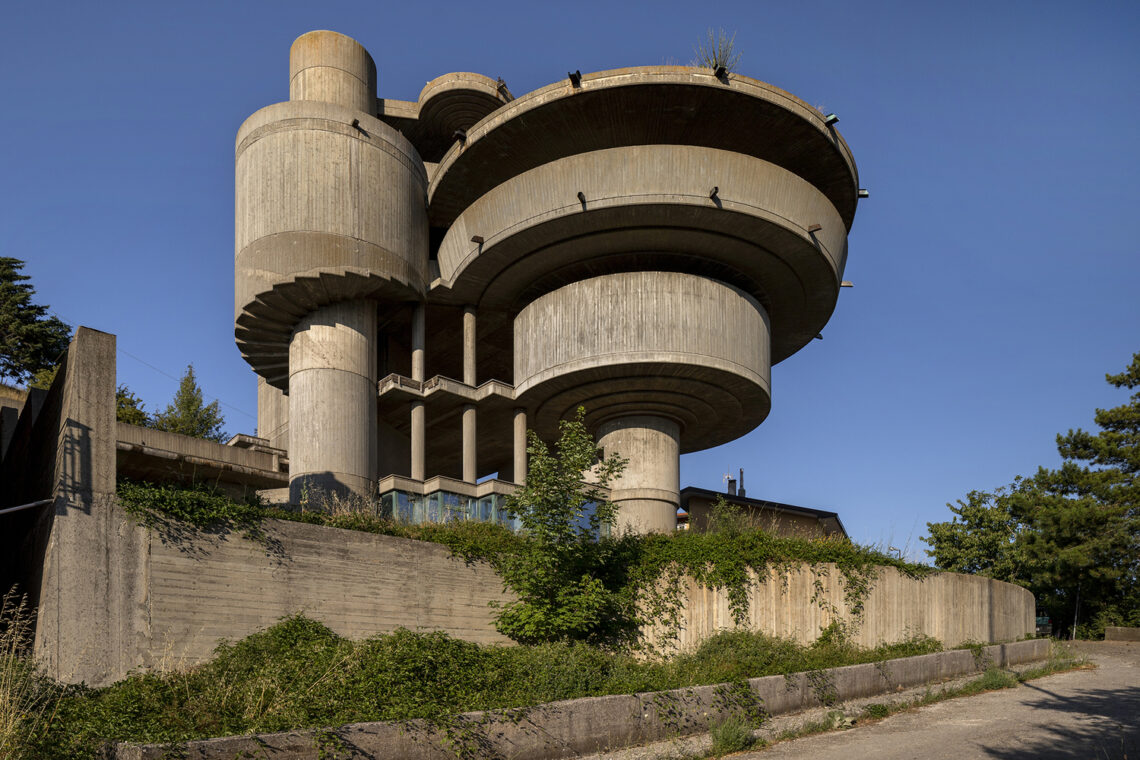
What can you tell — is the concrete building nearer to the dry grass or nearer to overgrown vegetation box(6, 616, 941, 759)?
overgrown vegetation box(6, 616, 941, 759)

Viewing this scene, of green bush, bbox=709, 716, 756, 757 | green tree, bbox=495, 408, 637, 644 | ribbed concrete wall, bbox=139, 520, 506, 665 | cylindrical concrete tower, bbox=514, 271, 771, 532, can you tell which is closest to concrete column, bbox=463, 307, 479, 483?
cylindrical concrete tower, bbox=514, 271, 771, 532

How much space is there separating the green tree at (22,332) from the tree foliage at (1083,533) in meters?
40.4

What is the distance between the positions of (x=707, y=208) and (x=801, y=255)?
4107 millimetres

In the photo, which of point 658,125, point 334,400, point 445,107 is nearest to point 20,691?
point 334,400

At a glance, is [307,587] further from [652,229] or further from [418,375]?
[652,229]

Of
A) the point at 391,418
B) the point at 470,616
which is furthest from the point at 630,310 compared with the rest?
the point at 470,616

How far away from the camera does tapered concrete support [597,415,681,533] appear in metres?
32.0

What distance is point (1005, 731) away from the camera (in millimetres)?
14008

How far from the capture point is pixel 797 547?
21.8m

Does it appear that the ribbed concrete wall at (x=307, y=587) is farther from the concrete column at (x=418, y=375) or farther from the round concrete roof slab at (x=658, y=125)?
the round concrete roof slab at (x=658, y=125)

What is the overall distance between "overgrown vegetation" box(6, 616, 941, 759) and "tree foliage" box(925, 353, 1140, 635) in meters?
18.9

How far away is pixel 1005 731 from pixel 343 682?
942cm

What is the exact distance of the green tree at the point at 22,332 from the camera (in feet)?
142

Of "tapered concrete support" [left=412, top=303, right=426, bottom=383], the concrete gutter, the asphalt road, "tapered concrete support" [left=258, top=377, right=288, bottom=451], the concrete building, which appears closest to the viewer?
the concrete gutter
